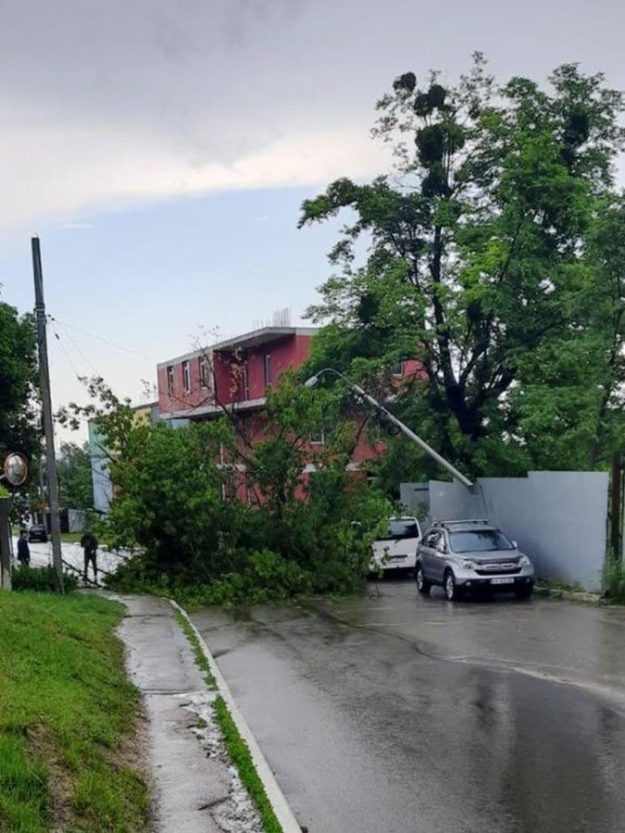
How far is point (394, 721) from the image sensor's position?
973 centimetres

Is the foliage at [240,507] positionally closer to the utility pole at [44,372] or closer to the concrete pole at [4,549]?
the utility pole at [44,372]

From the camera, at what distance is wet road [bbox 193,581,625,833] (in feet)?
22.5

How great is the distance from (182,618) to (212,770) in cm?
1190

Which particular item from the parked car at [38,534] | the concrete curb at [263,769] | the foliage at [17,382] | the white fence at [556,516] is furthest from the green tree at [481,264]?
the parked car at [38,534]

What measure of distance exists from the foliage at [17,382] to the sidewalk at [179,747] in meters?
14.0

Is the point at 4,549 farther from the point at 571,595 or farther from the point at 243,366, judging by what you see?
the point at 243,366

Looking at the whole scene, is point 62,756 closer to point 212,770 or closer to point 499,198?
point 212,770

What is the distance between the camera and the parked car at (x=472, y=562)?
844 inches

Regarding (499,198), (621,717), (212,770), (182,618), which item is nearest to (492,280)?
(499,198)

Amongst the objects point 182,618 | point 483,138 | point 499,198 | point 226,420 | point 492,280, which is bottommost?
point 182,618

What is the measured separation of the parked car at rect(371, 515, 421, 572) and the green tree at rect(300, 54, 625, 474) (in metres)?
2.80

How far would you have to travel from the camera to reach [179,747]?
8.67 m

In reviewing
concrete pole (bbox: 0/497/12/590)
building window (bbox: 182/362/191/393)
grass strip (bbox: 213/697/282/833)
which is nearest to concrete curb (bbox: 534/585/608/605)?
grass strip (bbox: 213/697/282/833)

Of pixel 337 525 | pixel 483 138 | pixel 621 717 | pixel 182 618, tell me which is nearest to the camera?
pixel 621 717
